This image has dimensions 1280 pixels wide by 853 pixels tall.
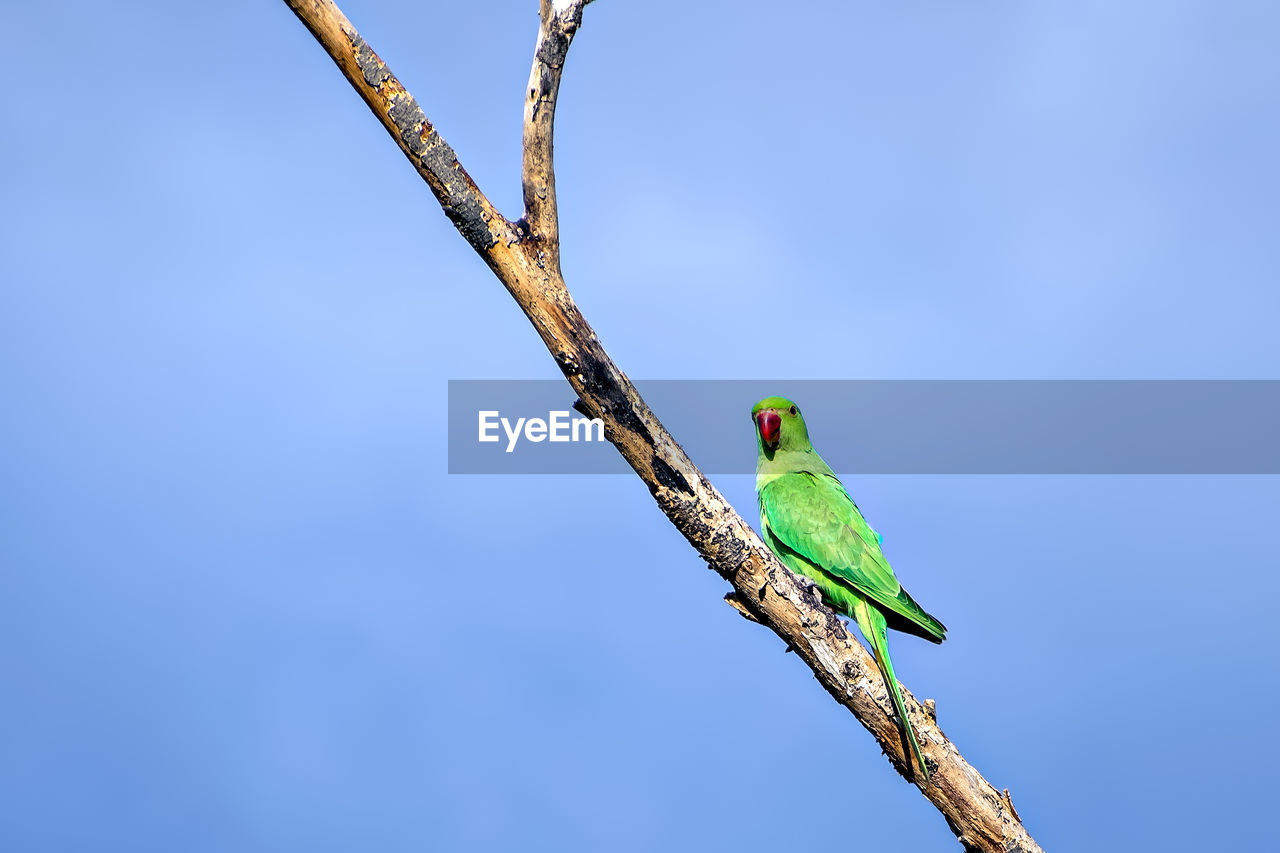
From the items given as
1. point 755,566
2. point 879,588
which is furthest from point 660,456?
point 879,588

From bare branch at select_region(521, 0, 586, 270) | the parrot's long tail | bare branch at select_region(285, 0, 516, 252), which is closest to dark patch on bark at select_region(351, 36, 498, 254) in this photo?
bare branch at select_region(285, 0, 516, 252)

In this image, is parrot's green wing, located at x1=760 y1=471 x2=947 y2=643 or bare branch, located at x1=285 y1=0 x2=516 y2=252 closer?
bare branch, located at x1=285 y1=0 x2=516 y2=252

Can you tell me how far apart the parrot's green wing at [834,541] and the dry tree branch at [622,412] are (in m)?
0.68

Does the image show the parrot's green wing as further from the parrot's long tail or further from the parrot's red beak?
the parrot's red beak

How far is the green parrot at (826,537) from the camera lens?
589cm

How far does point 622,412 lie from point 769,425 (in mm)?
2315

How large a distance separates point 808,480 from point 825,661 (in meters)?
1.69

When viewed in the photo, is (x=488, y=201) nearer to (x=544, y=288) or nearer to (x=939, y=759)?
(x=544, y=288)

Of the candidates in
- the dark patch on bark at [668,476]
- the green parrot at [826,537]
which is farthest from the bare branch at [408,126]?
the green parrot at [826,537]

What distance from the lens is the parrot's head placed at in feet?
22.6

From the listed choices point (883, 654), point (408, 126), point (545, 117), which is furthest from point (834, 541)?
point (408, 126)

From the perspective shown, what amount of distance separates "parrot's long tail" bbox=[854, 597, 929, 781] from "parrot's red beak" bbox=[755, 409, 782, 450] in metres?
1.43

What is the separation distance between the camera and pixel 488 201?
15.8 ft

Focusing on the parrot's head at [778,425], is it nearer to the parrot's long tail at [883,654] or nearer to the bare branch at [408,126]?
the parrot's long tail at [883,654]
